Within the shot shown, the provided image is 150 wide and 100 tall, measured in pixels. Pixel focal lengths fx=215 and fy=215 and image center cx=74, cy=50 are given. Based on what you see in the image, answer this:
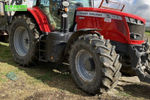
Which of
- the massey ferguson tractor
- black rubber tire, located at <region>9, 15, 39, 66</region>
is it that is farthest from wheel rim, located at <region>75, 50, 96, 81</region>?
black rubber tire, located at <region>9, 15, 39, 66</region>

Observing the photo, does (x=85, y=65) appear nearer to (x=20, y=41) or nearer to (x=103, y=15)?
(x=103, y=15)

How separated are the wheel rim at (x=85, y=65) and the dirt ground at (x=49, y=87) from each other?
33 cm

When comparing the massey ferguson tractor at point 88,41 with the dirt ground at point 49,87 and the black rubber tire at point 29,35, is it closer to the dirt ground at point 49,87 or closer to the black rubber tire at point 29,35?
the black rubber tire at point 29,35

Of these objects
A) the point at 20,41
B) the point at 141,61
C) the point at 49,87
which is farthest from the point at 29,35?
the point at 141,61

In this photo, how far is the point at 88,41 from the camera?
13.1 ft

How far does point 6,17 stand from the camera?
6969 mm

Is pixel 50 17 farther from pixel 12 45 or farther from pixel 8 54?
pixel 8 54

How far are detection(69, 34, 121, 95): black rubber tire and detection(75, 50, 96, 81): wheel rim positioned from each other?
154 millimetres

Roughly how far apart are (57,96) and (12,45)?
303cm

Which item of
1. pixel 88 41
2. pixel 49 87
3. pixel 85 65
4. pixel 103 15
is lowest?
pixel 49 87

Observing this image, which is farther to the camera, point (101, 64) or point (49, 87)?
point (49, 87)

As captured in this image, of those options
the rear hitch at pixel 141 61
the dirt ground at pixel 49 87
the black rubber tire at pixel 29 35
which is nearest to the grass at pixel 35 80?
the dirt ground at pixel 49 87

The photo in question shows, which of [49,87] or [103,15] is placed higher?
[103,15]

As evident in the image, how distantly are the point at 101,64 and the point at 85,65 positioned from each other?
62 centimetres
